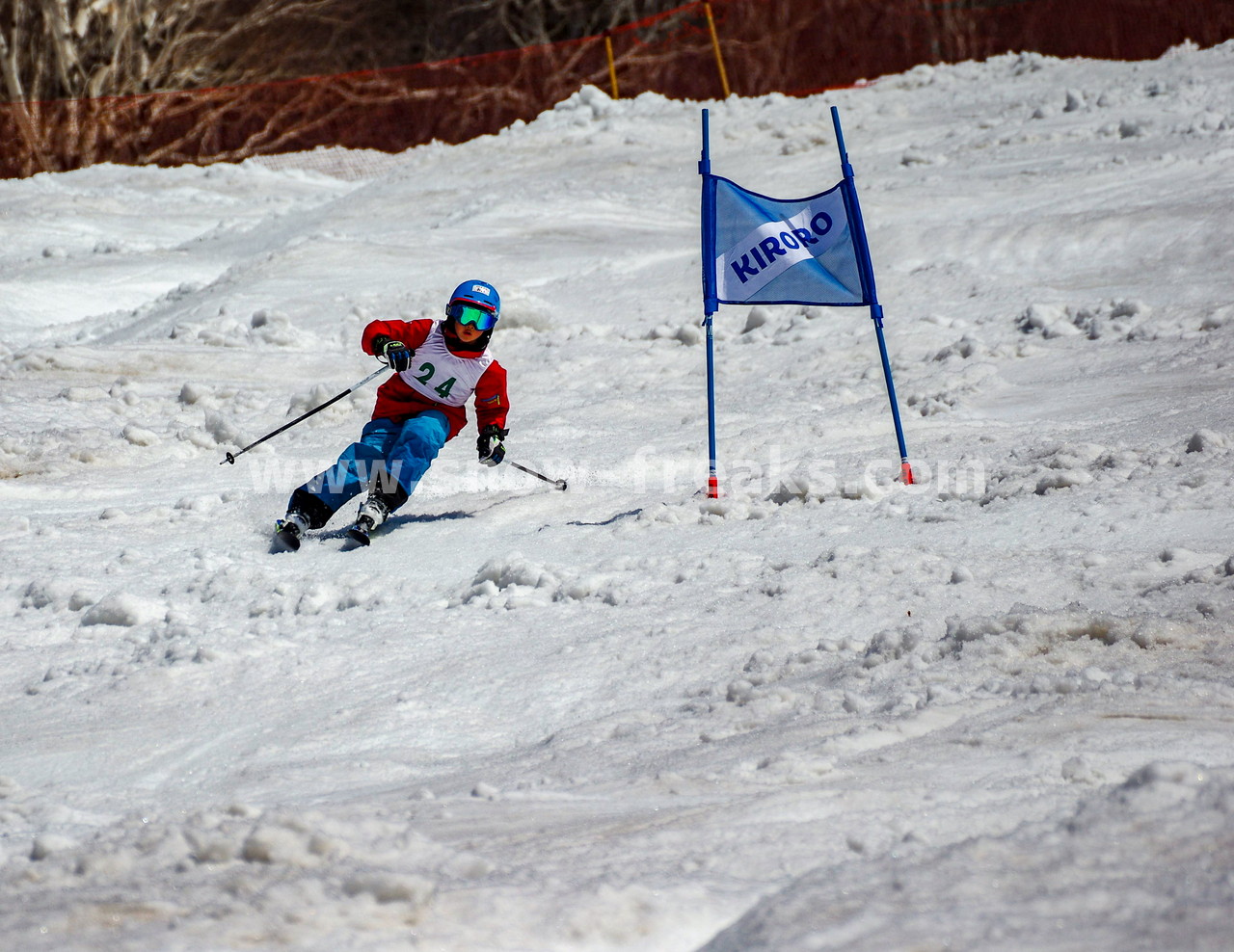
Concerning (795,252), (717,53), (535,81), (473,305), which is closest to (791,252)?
(795,252)

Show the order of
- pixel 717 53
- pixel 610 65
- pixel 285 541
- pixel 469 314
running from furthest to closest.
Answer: pixel 610 65 < pixel 717 53 < pixel 469 314 < pixel 285 541

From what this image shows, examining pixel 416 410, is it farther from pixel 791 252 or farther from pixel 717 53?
pixel 717 53

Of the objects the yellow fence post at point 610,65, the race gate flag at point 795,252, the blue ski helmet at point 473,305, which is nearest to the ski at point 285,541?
the blue ski helmet at point 473,305

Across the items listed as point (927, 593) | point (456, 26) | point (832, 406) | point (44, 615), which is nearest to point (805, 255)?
point (832, 406)

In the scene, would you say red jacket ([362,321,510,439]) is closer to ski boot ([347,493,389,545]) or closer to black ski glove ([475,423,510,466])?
black ski glove ([475,423,510,466])

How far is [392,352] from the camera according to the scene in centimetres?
590

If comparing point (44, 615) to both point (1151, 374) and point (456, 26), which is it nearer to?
point (1151, 374)

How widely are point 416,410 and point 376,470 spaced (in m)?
0.41

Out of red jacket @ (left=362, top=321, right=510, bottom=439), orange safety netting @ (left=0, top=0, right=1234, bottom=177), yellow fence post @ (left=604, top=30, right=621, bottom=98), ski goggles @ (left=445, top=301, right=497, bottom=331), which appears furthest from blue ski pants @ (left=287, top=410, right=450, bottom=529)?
orange safety netting @ (left=0, top=0, right=1234, bottom=177)

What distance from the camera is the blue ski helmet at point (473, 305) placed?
6.00 meters

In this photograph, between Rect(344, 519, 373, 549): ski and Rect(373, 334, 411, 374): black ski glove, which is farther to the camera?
Rect(373, 334, 411, 374): black ski glove

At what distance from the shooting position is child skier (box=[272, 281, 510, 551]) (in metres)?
5.85

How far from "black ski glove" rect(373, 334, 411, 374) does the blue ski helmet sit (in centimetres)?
29

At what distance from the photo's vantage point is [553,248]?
12195mm
